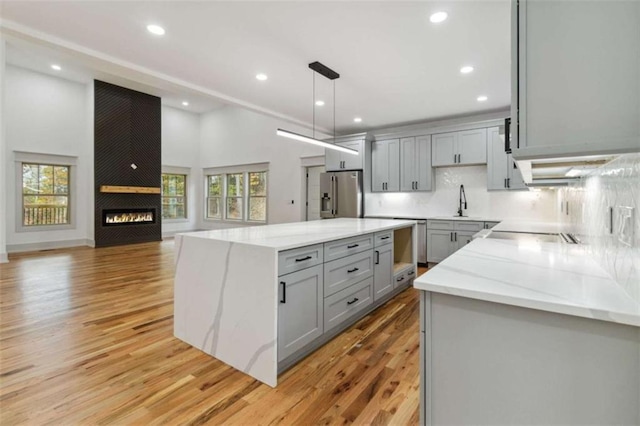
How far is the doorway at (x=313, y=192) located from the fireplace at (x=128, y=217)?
4284 mm

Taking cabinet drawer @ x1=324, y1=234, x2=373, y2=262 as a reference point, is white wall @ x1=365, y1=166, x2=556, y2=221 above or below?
above

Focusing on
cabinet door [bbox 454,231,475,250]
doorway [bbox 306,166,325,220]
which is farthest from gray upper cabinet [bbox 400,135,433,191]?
doorway [bbox 306,166,325,220]

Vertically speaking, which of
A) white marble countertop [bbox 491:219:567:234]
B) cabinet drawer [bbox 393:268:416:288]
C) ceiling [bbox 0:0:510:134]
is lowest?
cabinet drawer [bbox 393:268:416:288]

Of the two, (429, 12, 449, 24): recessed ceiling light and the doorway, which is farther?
the doorway

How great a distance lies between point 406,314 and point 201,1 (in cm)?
338

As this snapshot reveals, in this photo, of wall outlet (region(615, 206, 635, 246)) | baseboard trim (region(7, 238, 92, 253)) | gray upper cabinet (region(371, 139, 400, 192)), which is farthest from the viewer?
baseboard trim (region(7, 238, 92, 253))

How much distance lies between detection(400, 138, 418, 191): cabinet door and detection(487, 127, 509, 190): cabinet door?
4.07 feet

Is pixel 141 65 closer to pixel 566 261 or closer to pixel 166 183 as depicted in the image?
pixel 566 261

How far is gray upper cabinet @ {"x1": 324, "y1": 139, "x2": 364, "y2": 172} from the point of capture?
20.3 ft

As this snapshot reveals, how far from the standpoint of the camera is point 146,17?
8.91ft

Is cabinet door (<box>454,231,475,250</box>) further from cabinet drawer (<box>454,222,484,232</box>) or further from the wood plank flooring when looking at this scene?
the wood plank flooring

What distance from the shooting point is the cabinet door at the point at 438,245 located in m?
5.15

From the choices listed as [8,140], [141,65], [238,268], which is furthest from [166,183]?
[238,268]

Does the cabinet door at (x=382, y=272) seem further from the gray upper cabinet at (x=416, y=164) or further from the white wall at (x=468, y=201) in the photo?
the white wall at (x=468, y=201)
